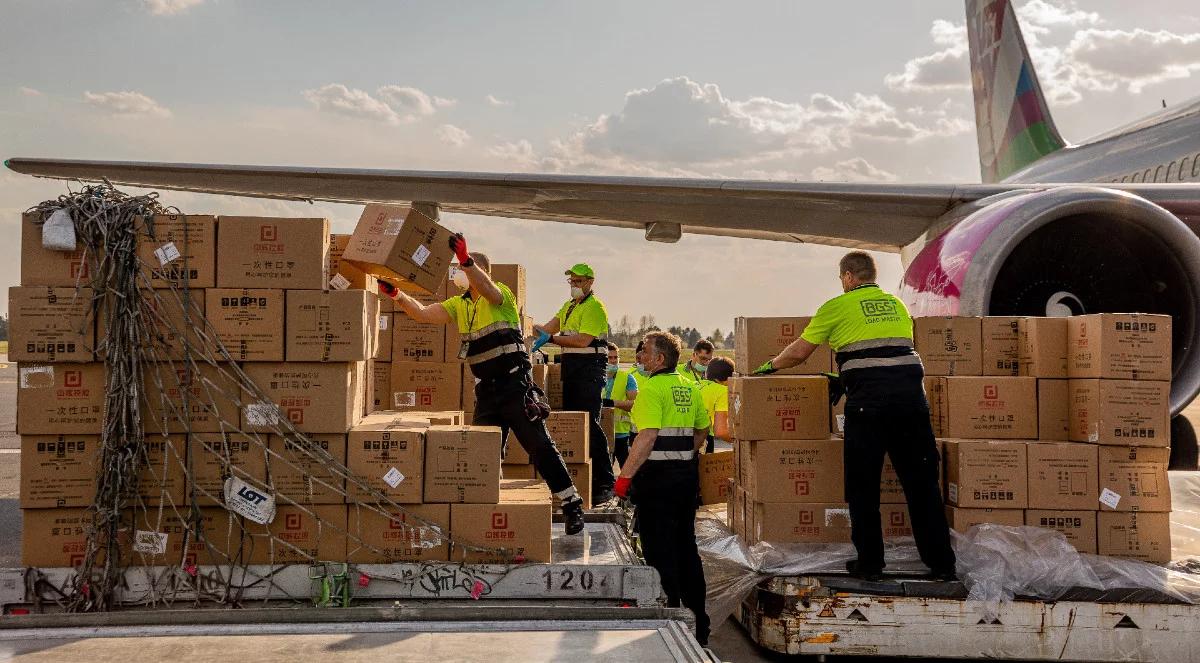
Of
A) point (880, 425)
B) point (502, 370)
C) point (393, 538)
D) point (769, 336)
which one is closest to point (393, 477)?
point (393, 538)

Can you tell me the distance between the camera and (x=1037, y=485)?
18.1 feet

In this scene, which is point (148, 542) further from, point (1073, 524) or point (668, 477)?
point (1073, 524)

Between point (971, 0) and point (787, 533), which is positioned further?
point (971, 0)

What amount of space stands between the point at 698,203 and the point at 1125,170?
18.4 ft

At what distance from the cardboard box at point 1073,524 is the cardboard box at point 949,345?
0.93 metres

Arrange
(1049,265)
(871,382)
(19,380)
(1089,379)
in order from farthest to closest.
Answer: (1049,265) < (1089,379) < (871,382) < (19,380)

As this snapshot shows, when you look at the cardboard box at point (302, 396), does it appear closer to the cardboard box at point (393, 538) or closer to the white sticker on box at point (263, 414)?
the white sticker on box at point (263, 414)

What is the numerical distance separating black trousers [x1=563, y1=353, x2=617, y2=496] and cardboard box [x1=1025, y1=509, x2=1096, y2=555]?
3523 millimetres

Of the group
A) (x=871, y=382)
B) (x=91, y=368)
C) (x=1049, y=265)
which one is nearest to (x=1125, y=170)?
(x=1049, y=265)

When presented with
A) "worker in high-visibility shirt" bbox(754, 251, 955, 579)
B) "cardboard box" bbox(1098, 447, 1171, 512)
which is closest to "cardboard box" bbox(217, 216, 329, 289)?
"worker in high-visibility shirt" bbox(754, 251, 955, 579)

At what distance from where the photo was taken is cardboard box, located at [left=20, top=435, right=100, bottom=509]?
15.1ft

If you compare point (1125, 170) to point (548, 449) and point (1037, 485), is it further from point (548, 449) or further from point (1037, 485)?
point (548, 449)

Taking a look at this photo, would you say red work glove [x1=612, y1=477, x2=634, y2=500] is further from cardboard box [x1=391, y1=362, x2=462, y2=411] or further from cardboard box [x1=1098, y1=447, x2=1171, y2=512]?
cardboard box [x1=1098, y1=447, x2=1171, y2=512]

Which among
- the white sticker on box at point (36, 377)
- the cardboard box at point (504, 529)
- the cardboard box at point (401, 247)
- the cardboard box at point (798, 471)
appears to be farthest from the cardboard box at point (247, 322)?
the cardboard box at point (798, 471)
